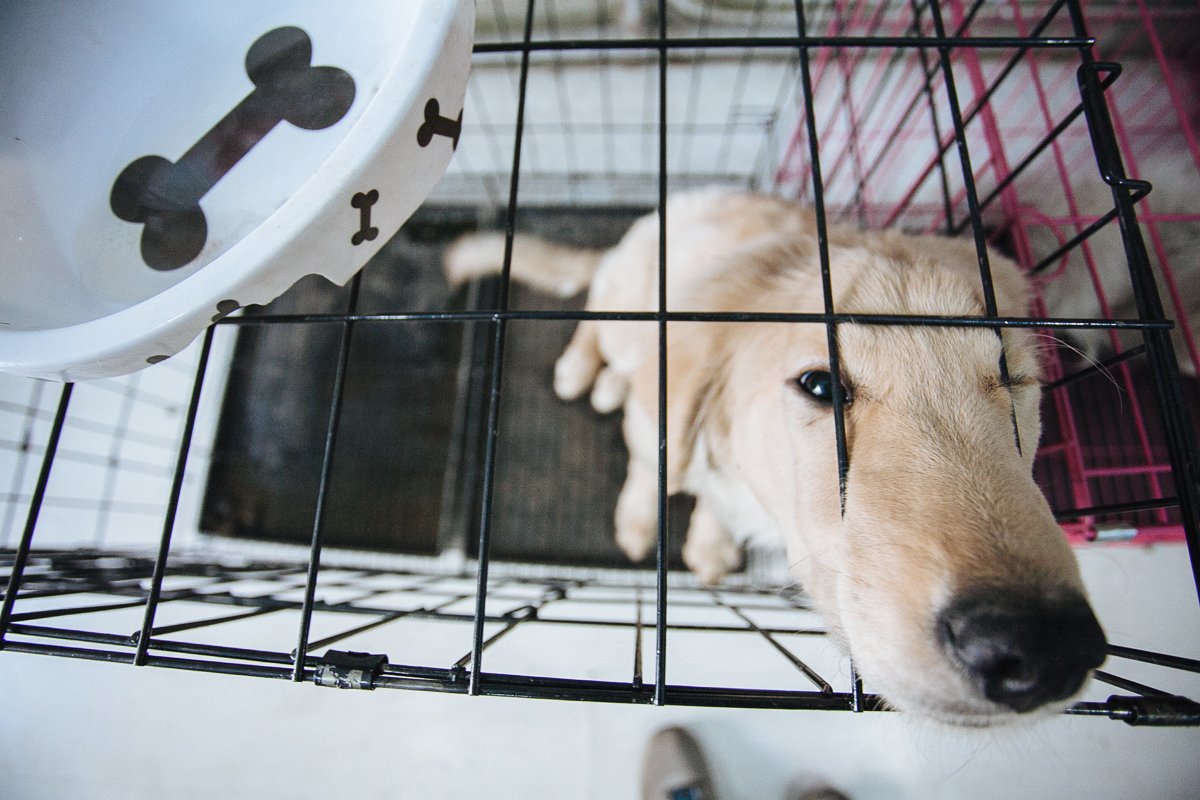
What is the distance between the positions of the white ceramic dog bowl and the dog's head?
50 cm

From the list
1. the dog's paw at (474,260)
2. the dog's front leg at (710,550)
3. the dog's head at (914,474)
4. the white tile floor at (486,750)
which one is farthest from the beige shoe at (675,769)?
the dog's paw at (474,260)

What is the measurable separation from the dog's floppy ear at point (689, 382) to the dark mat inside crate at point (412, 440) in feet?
2.12

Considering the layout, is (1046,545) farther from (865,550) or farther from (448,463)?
(448,463)

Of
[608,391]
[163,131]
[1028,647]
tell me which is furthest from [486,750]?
[608,391]

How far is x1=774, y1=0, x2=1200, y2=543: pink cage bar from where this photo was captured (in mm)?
994

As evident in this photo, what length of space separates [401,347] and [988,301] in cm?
153

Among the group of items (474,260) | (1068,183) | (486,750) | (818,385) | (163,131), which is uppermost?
(474,260)

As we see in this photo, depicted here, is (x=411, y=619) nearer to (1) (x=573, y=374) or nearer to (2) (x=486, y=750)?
(2) (x=486, y=750)

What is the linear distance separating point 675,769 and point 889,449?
37 centimetres

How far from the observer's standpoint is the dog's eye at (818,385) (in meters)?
0.69

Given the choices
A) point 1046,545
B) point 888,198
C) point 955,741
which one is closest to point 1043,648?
point 1046,545

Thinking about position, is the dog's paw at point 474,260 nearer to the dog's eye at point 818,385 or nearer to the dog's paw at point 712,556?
the dog's paw at point 712,556

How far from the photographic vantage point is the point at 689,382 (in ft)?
3.00

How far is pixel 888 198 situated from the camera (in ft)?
5.35
